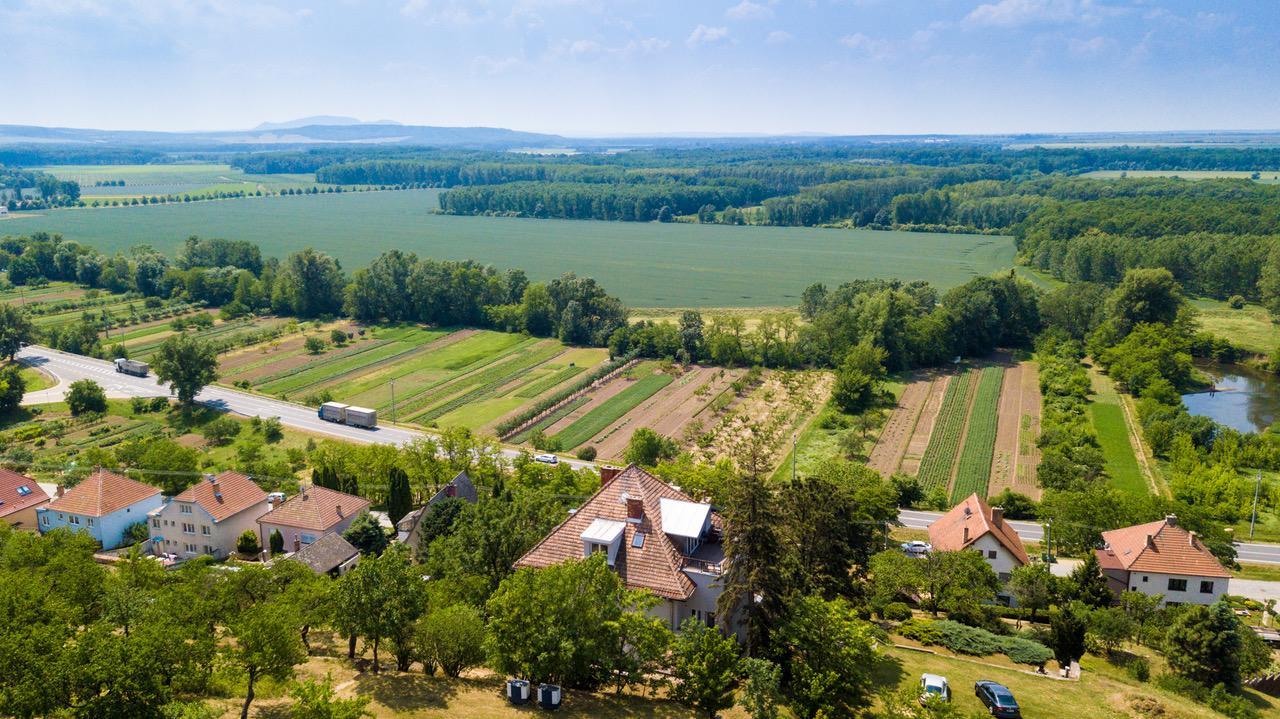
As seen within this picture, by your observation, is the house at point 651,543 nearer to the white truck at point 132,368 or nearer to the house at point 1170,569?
the house at point 1170,569

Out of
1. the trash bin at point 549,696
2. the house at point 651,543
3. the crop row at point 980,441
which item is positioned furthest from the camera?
the crop row at point 980,441

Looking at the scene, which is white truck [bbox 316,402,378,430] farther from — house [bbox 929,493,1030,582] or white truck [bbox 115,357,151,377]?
house [bbox 929,493,1030,582]

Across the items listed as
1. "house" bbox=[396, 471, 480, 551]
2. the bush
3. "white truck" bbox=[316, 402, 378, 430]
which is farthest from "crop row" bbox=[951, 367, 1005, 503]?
"white truck" bbox=[316, 402, 378, 430]

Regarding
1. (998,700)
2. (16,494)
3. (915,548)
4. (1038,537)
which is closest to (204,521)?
(16,494)

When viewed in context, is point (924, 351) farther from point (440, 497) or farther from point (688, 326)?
point (440, 497)

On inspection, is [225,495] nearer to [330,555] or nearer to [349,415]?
[330,555]

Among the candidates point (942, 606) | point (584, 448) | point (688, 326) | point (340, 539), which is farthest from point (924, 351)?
point (340, 539)

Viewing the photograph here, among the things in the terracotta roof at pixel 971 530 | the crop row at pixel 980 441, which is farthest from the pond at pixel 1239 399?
the terracotta roof at pixel 971 530
